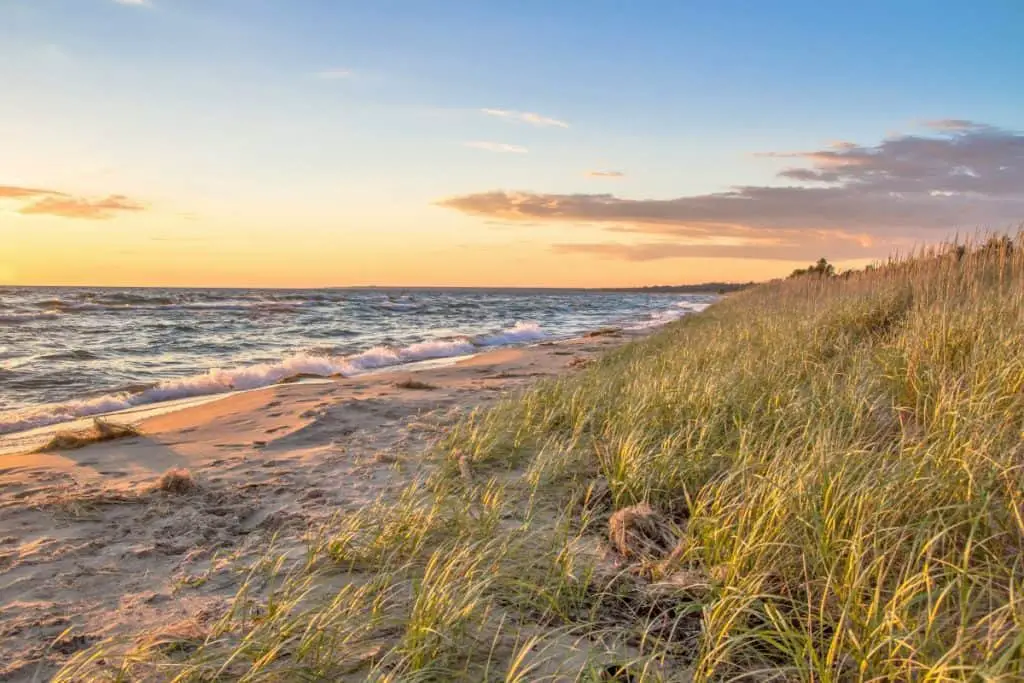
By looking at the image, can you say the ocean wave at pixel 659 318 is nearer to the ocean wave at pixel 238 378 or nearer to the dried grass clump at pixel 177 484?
the ocean wave at pixel 238 378

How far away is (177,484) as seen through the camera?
454cm

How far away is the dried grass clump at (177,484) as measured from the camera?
4.51 metres

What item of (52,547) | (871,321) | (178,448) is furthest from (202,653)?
(871,321)

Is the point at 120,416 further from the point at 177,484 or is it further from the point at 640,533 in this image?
the point at 640,533

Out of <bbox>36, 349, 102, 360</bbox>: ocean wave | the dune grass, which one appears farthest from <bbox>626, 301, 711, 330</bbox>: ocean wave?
the dune grass

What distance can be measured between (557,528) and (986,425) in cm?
230

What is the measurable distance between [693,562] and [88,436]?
6180 millimetres

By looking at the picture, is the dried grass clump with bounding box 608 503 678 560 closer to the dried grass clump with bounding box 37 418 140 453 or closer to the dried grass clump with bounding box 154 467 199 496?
the dried grass clump with bounding box 154 467 199 496

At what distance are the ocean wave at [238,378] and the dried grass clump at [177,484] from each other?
14.6 feet

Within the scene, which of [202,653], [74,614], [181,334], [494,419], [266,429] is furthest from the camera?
[181,334]

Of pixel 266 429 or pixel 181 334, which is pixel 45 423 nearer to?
pixel 266 429

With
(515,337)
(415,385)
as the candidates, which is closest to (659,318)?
(515,337)

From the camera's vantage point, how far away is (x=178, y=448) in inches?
239

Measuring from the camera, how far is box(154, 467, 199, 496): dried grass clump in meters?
4.51
